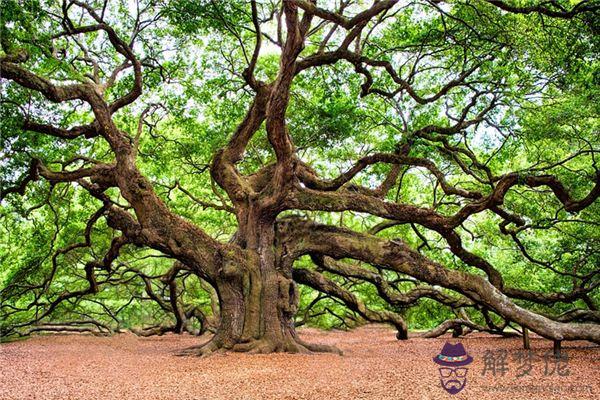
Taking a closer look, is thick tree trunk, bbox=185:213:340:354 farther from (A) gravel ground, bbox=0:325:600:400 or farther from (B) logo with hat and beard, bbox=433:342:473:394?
(B) logo with hat and beard, bbox=433:342:473:394

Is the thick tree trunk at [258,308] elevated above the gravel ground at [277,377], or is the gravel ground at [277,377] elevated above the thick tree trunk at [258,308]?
the thick tree trunk at [258,308]

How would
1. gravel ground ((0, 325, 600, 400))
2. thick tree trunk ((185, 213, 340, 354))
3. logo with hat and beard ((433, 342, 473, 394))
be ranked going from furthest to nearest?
thick tree trunk ((185, 213, 340, 354))
logo with hat and beard ((433, 342, 473, 394))
gravel ground ((0, 325, 600, 400))

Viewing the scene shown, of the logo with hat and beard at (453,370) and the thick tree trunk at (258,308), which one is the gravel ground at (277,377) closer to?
the logo with hat and beard at (453,370)

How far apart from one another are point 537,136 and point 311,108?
4.15 m

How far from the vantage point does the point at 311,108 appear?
363 inches

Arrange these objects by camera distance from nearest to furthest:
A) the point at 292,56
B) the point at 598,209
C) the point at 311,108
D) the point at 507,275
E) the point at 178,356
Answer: the point at 292,56, the point at 178,356, the point at 598,209, the point at 311,108, the point at 507,275

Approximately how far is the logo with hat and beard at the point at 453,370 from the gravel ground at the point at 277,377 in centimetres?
8

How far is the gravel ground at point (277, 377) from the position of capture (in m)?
3.96

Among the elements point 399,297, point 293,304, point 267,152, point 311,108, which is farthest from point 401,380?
point 267,152

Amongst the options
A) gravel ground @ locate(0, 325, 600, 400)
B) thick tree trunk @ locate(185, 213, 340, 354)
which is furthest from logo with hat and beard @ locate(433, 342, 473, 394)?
thick tree trunk @ locate(185, 213, 340, 354)

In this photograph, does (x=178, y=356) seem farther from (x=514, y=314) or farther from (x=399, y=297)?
(x=514, y=314)

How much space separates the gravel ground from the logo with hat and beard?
3.3 inches

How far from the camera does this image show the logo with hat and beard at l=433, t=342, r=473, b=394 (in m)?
4.25

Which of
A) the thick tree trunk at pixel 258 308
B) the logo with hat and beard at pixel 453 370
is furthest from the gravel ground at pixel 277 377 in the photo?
the thick tree trunk at pixel 258 308
